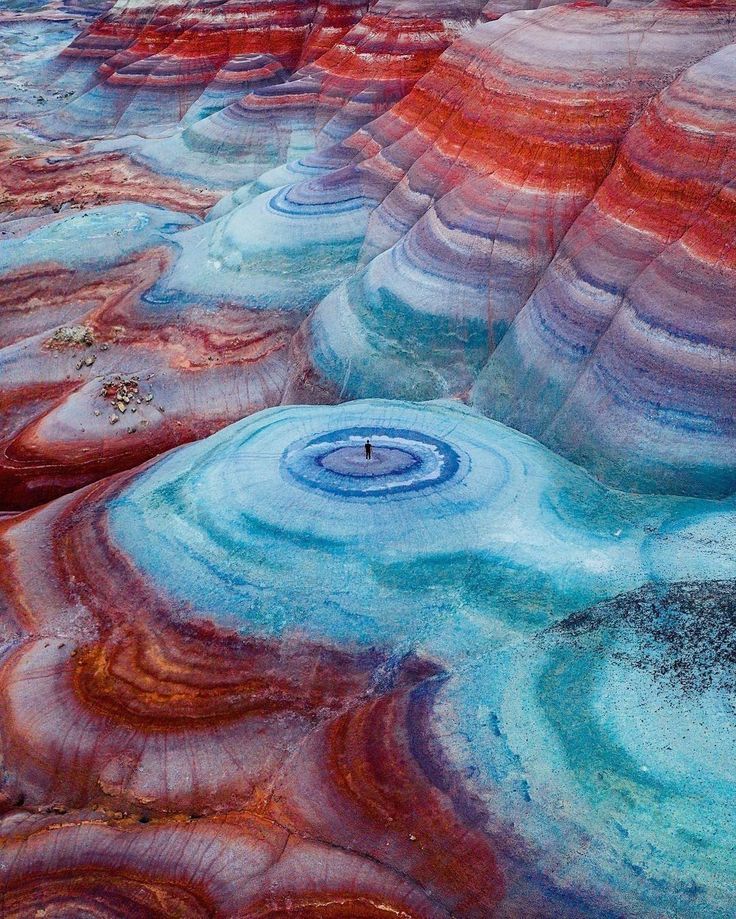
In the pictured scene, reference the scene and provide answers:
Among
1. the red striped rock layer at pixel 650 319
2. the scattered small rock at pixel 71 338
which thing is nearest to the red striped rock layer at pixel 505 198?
the red striped rock layer at pixel 650 319

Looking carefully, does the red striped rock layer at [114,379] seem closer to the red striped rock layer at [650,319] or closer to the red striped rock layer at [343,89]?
the red striped rock layer at [650,319]

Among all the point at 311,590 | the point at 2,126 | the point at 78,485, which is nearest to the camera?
the point at 311,590

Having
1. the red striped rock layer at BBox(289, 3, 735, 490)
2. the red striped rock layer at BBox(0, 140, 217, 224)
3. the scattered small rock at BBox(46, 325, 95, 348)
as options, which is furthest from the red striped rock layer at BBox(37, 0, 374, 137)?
the red striped rock layer at BBox(289, 3, 735, 490)

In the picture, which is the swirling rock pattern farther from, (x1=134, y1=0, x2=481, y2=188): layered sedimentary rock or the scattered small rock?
(x1=134, y1=0, x2=481, y2=188): layered sedimentary rock

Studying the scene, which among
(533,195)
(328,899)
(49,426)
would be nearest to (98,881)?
(328,899)

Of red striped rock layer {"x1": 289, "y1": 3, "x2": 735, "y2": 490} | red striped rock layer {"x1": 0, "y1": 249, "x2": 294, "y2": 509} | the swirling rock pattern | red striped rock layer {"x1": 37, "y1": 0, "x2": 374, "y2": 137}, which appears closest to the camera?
the swirling rock pattern

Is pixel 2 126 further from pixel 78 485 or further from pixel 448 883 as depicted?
pixel 448 883
